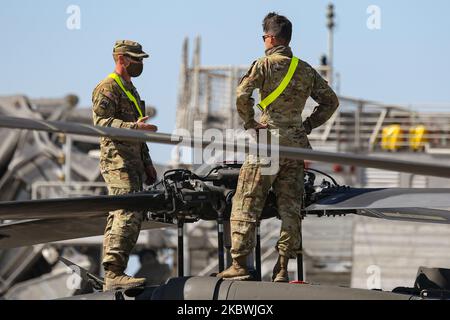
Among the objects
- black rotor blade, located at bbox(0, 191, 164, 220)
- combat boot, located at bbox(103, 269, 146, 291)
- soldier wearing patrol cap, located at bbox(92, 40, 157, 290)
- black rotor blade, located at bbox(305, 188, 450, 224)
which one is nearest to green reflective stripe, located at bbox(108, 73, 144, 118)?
soldier wearing patrol cap, located at bbox(92, 40, 157, 290)

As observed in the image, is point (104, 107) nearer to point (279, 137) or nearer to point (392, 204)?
point (279, 137)

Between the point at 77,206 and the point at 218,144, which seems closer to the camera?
the point at 218,144

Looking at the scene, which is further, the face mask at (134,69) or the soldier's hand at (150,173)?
the soldier's hand at (150,173)

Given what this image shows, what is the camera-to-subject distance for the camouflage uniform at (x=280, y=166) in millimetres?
12484

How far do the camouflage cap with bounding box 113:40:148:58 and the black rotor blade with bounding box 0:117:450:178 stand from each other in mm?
2958

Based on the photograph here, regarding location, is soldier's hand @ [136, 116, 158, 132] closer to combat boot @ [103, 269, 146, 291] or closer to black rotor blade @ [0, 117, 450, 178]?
combat boot @ [103, 269, 146, 291]

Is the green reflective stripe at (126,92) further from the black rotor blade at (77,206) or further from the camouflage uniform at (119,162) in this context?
the black rotor blade at (77,206)

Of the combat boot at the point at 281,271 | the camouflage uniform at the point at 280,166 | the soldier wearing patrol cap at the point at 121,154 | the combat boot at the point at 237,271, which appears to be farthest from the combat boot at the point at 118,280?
the combat boot at the point at 281,271

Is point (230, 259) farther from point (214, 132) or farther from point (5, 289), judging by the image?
point (5, 289)

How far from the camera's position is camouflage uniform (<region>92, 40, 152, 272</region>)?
13.0 meters

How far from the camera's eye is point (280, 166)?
41.5 ft

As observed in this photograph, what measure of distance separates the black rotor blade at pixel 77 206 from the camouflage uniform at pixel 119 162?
0.28 metres

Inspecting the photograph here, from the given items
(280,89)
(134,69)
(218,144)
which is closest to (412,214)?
(280,89)

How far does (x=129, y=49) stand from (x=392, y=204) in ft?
10.4
